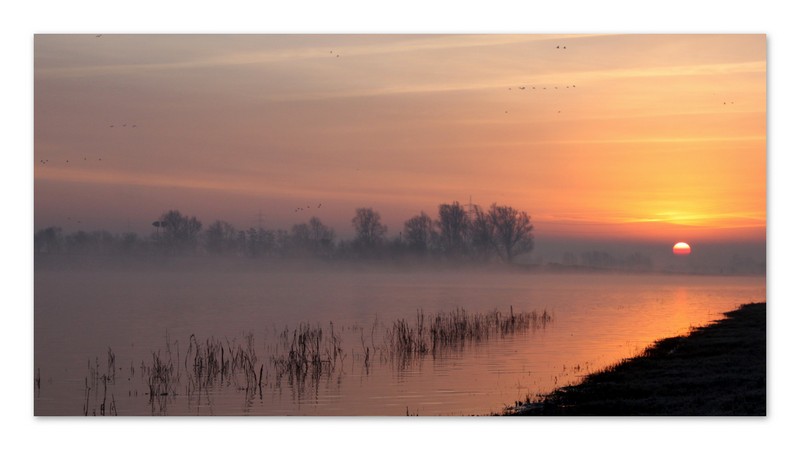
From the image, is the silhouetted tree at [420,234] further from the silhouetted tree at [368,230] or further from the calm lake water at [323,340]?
the calm lake water at [323,340]

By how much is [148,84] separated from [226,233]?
3.66 meters

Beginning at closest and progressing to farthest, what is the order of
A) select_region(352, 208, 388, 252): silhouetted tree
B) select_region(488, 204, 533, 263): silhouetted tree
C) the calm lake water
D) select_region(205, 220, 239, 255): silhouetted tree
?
the calm lake water, select_region(488, 204, 533, 263): silhouetted tree, select_region(352, 208, 388, 252): silhouetted tree, select_region(205, 220, 239, 255): silhouetted tree

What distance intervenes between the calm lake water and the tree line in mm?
1160

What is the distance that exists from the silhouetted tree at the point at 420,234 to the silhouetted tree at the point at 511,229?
1.08 meters

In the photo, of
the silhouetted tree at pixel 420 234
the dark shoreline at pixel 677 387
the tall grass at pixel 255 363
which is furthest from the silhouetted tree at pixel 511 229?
the tall grass at pixel 255 363

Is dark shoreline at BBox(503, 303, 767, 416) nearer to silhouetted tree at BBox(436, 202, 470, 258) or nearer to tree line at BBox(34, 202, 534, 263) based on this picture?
tree line at BBox(34, 202, 534, 263)

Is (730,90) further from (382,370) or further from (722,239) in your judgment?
(382,370)

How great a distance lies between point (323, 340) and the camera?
2033 cm

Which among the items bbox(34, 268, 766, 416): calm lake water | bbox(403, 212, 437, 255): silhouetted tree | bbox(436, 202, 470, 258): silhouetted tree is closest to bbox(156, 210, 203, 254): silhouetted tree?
bbox(34, 268, 766, 416): calm lake water

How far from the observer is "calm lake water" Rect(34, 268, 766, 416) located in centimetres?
1314

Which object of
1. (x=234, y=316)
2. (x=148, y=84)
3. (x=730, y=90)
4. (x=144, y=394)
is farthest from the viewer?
(x=234, y=316)

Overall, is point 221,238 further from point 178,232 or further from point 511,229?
point 511,229
